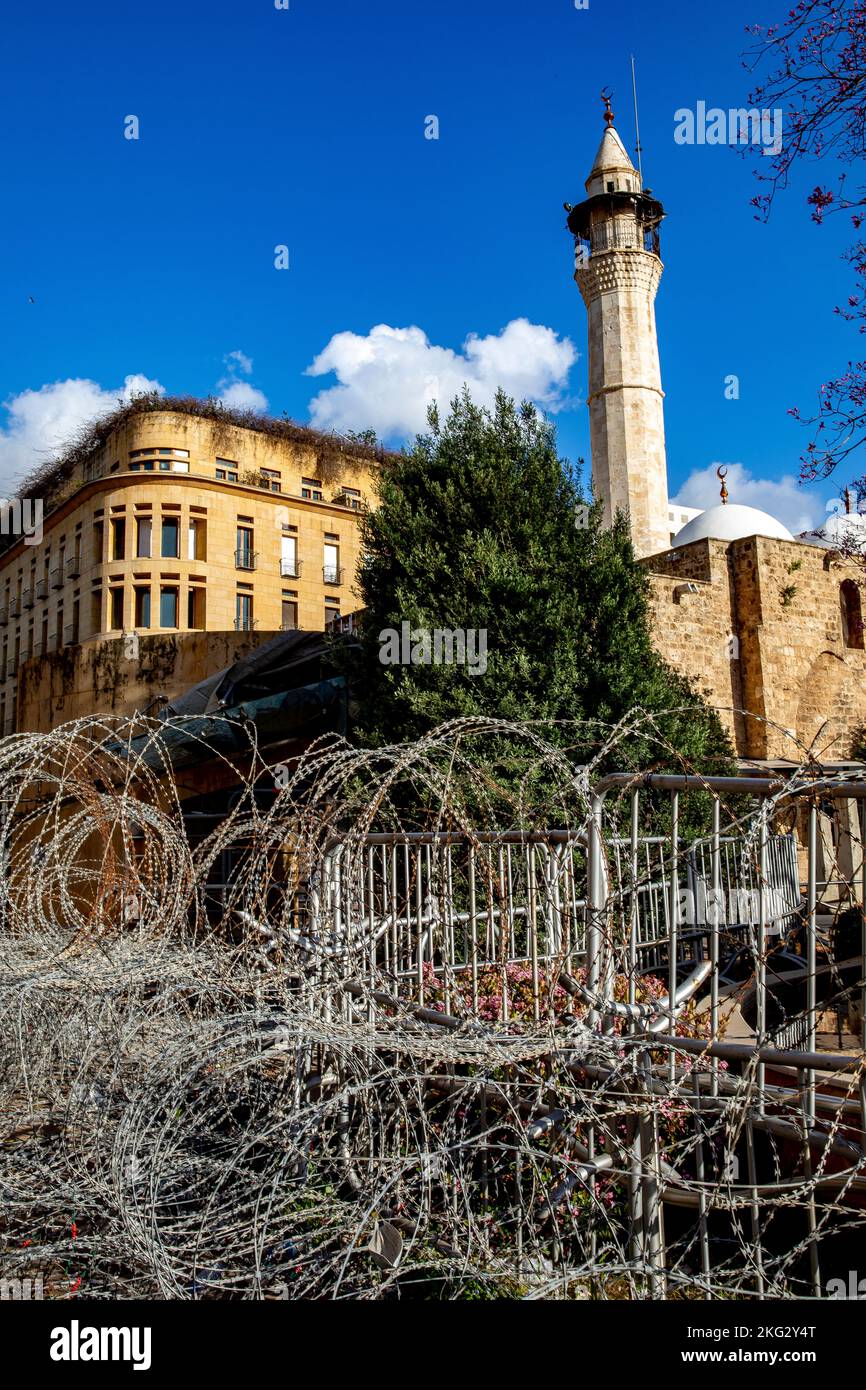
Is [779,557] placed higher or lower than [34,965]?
higher

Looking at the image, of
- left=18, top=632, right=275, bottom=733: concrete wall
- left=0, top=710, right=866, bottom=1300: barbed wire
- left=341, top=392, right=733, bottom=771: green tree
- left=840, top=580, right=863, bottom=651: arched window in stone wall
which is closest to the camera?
left=0, top=710, right=866, bottom=1300: barbed wire

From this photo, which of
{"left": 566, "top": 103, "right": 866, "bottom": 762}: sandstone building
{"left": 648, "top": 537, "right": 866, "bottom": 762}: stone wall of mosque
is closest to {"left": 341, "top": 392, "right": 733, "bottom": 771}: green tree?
{"left": 566, "top": 103, "right": 866, "bottom": 762}: sandstone building

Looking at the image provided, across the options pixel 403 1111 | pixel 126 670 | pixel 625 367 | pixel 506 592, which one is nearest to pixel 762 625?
pixel 506 592

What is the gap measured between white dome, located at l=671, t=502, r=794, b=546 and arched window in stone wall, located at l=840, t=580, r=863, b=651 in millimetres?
5050

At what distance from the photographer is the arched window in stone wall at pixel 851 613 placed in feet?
63.5

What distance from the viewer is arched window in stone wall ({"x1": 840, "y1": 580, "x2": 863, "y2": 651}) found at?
19.4 m

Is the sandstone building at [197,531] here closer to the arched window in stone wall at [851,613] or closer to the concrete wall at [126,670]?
the concrete wall at [126,670]

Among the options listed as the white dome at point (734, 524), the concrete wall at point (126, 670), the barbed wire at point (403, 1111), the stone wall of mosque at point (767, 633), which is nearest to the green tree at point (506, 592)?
the stone wall of mosque at point (767, 633)

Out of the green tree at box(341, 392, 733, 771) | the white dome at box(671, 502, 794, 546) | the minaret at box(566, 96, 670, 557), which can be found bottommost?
the green tree at box(341, 392, 733, 771)

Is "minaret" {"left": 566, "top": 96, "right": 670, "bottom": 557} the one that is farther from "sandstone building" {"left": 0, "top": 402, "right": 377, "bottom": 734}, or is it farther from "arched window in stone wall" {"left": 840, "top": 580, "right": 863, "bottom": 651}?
"sandstone building" {"left": 0, "top": 402, "right": 377, "bottom": 734}

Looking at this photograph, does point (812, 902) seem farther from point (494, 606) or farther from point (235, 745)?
point (235, 745)

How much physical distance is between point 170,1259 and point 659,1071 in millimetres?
1732

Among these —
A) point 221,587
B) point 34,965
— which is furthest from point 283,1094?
point 221,587

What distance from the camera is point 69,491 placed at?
42750 millimetres
